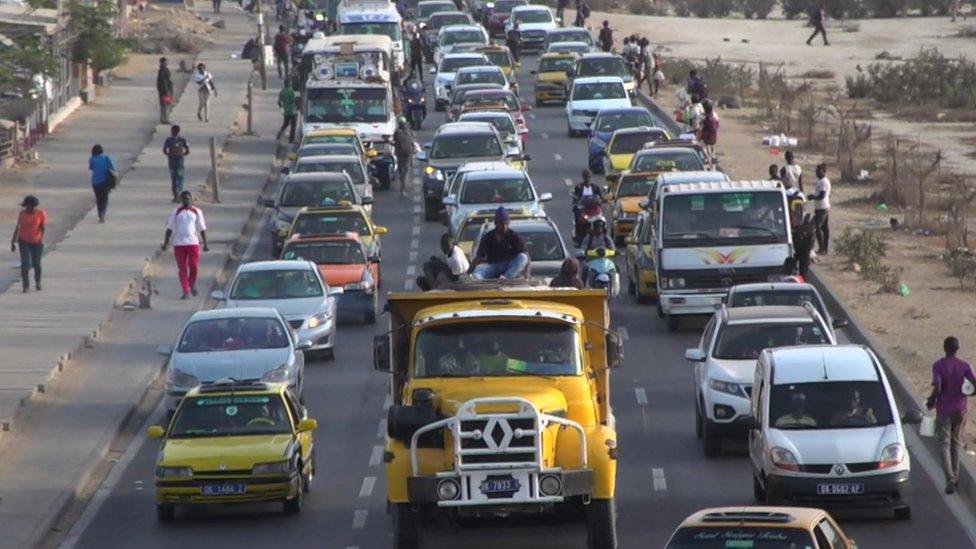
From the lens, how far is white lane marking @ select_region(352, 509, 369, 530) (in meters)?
20.7

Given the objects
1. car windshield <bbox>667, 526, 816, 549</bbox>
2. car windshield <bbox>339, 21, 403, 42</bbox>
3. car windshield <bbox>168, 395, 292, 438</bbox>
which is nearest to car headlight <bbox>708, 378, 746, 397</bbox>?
car windshield <bbox>168, 395, 292, 438</bbox>

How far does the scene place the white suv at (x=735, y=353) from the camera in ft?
75.7

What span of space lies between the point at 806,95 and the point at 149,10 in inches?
1456

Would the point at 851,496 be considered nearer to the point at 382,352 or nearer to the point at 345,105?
the point at 382,352

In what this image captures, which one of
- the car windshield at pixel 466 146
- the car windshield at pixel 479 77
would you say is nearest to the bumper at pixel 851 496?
the car windshield at pixel 466 146

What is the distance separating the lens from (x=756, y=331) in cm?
2402

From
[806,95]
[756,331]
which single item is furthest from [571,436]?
[806,95]

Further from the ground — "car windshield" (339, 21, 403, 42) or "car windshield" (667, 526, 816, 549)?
"car windshield" (667, 526, 816, 549)

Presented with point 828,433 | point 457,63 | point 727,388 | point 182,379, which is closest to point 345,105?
point 457,63

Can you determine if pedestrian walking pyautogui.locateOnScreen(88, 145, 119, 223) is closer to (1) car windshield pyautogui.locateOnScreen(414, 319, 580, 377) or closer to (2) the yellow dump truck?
(2) the yellow dump truck

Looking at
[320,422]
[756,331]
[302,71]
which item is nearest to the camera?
[756,331]

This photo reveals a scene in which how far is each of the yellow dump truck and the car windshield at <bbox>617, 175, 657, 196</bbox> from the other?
67.5 ft

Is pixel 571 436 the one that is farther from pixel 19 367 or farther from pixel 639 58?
pixel 639 58

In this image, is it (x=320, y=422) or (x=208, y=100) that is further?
(x=208, y=100)
